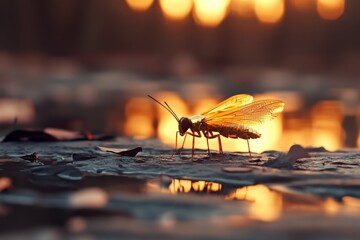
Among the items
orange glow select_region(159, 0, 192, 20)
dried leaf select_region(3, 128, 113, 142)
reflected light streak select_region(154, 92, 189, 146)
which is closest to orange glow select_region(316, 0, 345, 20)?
orange glow select_region(159, 0, 192, 20)

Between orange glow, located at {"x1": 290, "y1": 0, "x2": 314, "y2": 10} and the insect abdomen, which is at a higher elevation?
orange glow, located at {"x1": 290, "y1": 0, "x2": 314, "y2": 10}

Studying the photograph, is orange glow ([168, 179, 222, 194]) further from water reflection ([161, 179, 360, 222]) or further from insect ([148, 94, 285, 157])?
insect ([148, 94, 285, 157])

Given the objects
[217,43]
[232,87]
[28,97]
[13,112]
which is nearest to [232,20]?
[217,43]

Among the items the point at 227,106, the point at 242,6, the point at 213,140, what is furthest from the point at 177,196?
the point at 242,6

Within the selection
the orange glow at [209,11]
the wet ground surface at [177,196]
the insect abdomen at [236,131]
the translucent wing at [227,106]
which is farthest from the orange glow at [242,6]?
the wet ground surface at [177,196]

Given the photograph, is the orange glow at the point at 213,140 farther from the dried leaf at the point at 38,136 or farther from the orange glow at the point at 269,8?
the orange glow at the point at 269,8

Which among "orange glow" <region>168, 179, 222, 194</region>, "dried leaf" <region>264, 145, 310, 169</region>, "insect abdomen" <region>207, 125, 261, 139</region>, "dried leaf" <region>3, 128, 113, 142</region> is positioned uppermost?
"insect abdomen" <region>207, 125, 261, 139</region>

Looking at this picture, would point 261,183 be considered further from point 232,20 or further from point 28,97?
point 232,20
